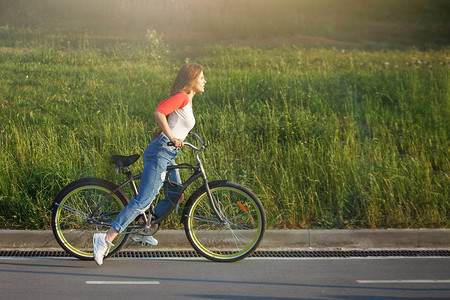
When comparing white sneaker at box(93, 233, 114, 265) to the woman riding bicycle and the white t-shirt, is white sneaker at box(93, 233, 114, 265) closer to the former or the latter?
the woman riding bicycle

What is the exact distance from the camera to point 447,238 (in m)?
6.66

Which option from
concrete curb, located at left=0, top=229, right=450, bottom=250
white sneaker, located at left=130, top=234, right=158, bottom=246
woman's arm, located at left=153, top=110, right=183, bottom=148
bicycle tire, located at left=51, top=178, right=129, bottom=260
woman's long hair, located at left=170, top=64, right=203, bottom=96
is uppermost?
woman's long hair, located at left=170, top=64, right=203, bottom=96

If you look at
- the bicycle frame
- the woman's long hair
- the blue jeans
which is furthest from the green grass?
the woman's long hair

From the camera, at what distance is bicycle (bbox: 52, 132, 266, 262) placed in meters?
5.55

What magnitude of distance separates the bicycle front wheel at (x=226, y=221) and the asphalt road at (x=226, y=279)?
181mm

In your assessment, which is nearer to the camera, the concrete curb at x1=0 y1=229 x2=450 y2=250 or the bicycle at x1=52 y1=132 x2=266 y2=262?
the bicycle at x1=52 y1=132 x2=266 y2=262

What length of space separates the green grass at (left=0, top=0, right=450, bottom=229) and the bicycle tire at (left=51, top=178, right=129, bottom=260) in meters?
0.99

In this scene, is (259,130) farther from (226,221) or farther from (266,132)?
(226,221)

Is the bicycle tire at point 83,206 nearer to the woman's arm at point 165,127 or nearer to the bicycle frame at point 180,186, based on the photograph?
the bicycle frame at point 180,186

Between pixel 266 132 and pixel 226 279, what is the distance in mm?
4205

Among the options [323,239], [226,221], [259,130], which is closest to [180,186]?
[226,221]

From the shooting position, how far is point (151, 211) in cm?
559

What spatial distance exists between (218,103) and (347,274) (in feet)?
19.5

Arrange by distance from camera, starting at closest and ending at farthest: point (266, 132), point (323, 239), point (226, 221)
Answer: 1. point (226, 221)
2. point (323, 239)
3. point (266, 132)
